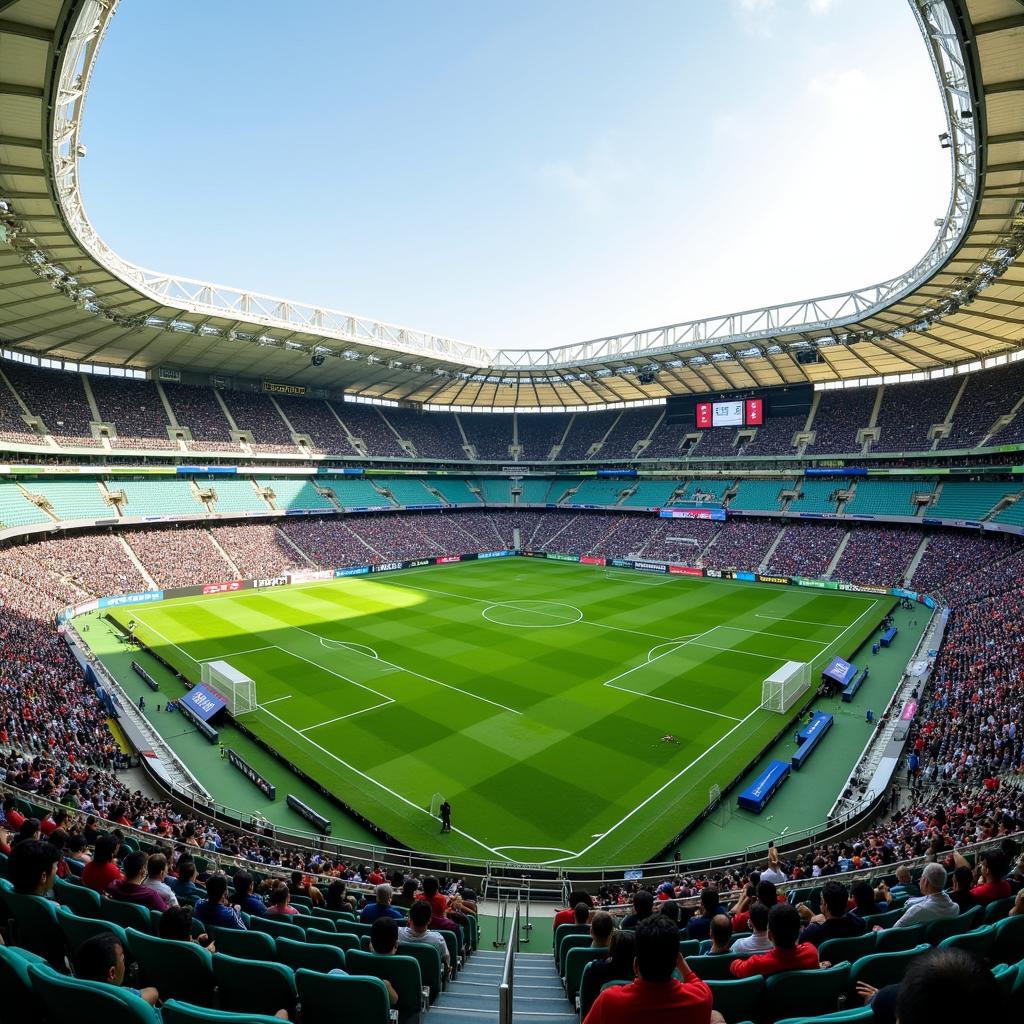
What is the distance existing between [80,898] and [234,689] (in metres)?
21.8

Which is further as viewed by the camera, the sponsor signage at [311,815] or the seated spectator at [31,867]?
the sponsor signage at [311,815]

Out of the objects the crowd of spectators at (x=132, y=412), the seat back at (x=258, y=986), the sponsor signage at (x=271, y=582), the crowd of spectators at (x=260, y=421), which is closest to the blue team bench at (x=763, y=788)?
the seat back at (x=258, y=986)

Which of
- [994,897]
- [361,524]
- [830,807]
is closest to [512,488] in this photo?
[361,524]

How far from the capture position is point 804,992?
4555 millimetres

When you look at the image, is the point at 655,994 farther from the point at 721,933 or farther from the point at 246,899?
the point at 246,899

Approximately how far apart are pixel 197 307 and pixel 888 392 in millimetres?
61363

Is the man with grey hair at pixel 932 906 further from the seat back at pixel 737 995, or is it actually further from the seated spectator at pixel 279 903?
the seated spectator at pixel 279 903

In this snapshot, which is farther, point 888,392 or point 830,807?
point 888,392

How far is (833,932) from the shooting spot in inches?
231

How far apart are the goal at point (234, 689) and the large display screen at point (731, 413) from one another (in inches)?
2129

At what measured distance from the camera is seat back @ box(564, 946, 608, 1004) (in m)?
6.13

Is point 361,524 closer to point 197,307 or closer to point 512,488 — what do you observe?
point 512,488

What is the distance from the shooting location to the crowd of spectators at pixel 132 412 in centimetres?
→ 5259

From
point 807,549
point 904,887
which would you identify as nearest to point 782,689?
point 904,887
